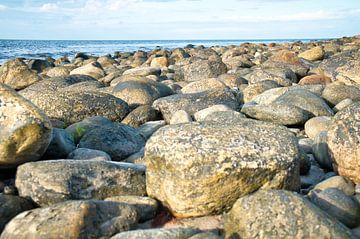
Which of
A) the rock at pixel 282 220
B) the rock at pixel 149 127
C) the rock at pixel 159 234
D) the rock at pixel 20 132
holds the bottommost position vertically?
the rock at pixel 149 127

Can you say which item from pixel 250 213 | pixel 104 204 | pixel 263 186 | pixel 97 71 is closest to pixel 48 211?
pixel 104 204

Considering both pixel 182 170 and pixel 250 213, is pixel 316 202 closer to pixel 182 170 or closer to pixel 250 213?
pixel 250 213

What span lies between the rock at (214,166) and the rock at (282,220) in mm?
400

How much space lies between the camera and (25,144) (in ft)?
13.3

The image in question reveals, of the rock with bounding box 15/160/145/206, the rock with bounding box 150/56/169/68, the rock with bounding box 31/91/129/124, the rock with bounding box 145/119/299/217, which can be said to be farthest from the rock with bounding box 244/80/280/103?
the rock with bounding box 150/56/169/68

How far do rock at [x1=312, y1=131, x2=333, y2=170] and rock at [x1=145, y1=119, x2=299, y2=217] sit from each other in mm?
1131

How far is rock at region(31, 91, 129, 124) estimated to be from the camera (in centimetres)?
729

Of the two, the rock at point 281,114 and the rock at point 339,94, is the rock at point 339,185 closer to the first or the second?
the rock at point 281,114

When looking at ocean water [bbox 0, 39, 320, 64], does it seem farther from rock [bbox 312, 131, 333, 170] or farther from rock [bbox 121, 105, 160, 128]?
rock [bbox 312, 131, 333, 170]

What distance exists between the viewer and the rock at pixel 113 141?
17.3 feet

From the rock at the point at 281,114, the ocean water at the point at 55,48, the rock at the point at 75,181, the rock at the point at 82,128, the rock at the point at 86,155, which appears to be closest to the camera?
the rock at the point at 75,181

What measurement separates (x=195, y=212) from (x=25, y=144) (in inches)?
73.1

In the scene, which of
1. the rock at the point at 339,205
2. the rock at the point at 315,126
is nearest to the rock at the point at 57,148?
the rock at the point at 339,205

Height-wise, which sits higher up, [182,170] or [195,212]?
[182,170]
